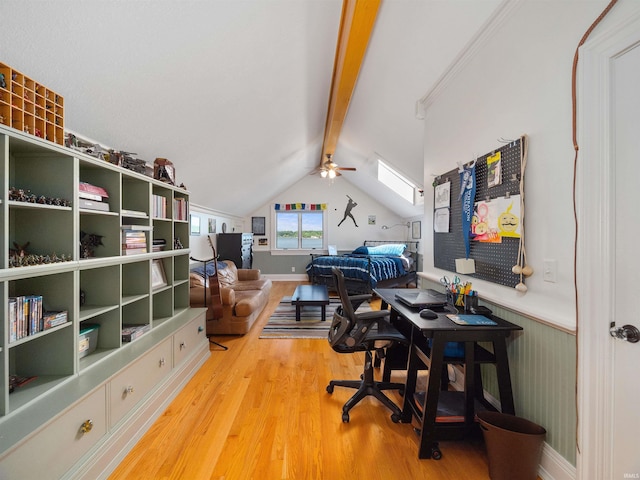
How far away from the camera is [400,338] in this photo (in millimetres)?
1860

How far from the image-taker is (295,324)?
149 inches

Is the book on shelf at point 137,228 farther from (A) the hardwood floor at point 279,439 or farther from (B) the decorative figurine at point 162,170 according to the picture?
(A) the hardwood floor at point 279,439

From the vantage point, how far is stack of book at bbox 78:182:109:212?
1.54 metres

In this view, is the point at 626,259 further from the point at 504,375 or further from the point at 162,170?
the point at 162,170

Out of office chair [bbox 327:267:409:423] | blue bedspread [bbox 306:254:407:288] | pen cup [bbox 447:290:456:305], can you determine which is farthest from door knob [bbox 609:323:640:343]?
blue bedspread [bbox 306:254:407:288]

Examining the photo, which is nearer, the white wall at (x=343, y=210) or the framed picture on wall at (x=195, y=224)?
the framed picture on wall at (x=195, y=224)

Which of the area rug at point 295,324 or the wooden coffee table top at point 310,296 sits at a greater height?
the wooden coffee table top at point 310,296

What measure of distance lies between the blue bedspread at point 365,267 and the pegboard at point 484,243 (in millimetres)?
2669

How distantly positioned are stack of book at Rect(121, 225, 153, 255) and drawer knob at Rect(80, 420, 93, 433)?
0.98 m

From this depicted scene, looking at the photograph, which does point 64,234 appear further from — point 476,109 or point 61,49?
point 476,109

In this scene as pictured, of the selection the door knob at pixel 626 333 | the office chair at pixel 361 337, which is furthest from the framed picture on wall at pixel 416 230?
the door knob at pixel 626 333

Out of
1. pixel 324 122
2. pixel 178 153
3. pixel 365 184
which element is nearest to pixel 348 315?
pixel 178 153

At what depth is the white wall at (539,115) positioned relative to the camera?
1271mm

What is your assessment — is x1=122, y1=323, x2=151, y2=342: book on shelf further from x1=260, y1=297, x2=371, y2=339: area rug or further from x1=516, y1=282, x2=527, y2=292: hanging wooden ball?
x1=516, y1=282, x2=527, y2=292: hanging wooden ball
